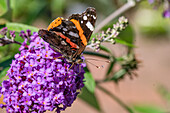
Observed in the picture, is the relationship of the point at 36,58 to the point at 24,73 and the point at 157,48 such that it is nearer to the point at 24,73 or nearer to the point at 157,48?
the point at 24,73

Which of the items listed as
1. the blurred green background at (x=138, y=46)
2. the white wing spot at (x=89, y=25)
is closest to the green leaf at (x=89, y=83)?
the white wing spot at (x=89, y=25)

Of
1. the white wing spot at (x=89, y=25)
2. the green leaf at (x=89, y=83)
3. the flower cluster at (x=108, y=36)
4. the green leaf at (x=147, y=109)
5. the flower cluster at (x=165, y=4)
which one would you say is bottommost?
the green leaf at (x=147, y=109)

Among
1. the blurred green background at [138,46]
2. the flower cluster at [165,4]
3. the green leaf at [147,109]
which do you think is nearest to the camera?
the flower cluster at [165,4]

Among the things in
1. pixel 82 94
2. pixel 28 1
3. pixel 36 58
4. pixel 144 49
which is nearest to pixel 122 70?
pixel 82 94

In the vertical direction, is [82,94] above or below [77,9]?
below

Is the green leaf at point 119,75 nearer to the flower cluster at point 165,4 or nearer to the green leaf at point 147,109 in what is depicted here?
the flower cluster at point 165,4

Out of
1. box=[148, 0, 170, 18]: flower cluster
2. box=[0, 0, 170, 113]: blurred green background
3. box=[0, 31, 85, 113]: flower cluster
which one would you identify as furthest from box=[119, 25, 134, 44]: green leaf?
box=[0, 31, 85, 113]: flower cluster

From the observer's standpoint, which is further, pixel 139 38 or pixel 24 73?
pixel 139 38
